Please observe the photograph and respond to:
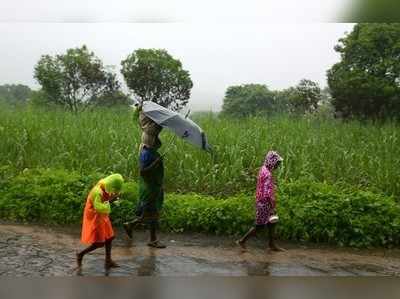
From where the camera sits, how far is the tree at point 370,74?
33.1ft

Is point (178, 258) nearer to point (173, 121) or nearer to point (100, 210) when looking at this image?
point (100, 210)

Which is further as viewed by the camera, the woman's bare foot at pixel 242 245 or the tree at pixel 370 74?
the tree at pixel 370 74

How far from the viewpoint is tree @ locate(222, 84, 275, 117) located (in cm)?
872

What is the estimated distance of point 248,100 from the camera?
9.29 metres

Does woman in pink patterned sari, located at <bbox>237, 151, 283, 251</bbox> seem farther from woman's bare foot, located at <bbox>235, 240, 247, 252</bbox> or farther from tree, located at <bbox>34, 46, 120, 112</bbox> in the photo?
tree, located at <bbox>34, 46, 120, 112</bbox>

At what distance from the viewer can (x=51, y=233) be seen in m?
7.32

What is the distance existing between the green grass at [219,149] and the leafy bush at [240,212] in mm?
788

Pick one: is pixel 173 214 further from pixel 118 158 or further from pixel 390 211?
pixel 390 211

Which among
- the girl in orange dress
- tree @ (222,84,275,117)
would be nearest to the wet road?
the girl in orange dress

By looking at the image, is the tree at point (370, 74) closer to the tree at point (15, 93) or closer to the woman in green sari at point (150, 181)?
the woman in green sari at point (150, 181)

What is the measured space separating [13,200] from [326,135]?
16.6ft

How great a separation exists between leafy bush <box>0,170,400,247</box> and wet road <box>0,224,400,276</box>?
19cm

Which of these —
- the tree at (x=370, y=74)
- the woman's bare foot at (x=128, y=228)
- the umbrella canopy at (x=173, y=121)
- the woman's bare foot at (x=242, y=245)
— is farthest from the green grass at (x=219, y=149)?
the umbrella canopy at (x=173, y=121)

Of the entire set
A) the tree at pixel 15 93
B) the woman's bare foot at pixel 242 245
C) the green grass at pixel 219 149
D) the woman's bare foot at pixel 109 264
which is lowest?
the woman's bare foot at pixel 109 264
